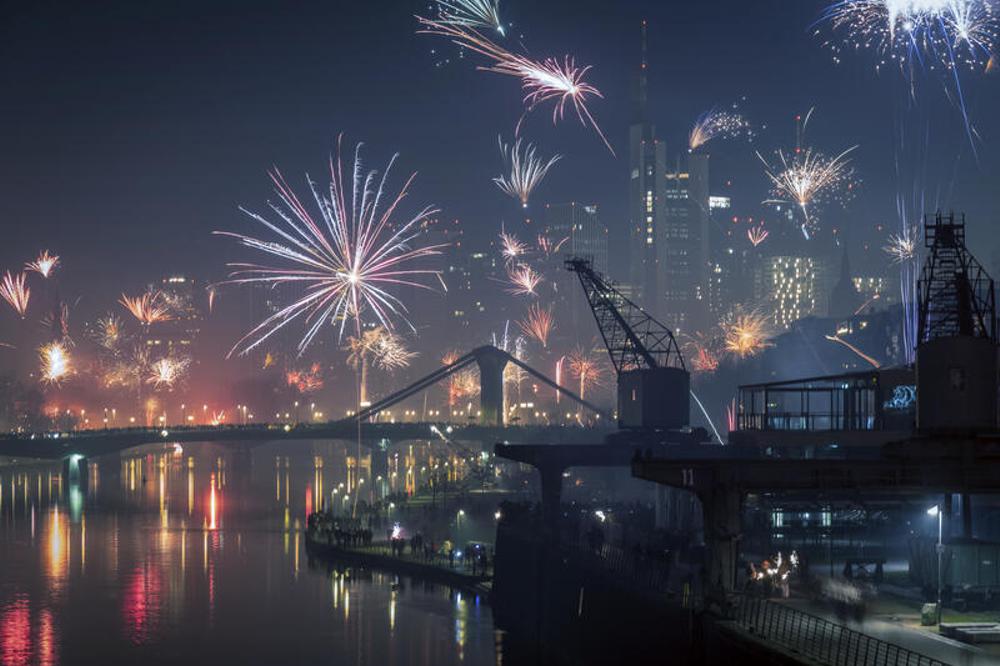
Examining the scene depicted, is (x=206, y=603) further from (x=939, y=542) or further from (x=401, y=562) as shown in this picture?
(x=939, y=542)

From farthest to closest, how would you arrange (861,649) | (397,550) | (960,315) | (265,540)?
(265,540)
(397,550)
(960,315)
(861,649)

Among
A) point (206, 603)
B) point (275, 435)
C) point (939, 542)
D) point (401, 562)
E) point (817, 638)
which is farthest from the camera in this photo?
point (275, 435)

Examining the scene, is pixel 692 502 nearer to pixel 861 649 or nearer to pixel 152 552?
pixel 861 649

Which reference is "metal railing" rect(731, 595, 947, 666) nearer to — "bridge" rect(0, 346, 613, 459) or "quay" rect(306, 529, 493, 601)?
"quay" rect(306, 529, 493, 601)

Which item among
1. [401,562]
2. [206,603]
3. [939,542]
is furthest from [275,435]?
[939,542]

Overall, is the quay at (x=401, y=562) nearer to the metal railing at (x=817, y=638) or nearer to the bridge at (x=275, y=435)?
the metal railing at (x=817, y=638)

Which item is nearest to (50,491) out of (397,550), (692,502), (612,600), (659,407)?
(397,550)

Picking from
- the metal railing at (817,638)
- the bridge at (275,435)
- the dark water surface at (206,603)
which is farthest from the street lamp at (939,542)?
the bridge at (275,435)
